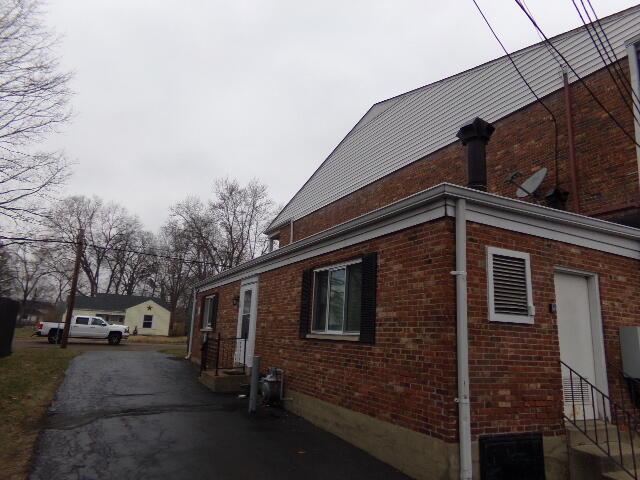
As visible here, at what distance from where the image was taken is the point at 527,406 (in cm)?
509

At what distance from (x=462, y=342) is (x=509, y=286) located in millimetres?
1106

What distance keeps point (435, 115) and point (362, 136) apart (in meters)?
3.90

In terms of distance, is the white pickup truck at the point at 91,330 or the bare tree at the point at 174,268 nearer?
the white pickup truck at the point at 91,330

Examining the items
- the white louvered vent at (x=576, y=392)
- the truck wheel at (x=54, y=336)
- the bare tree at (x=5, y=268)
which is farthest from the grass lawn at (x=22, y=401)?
the truck wheel at (x=54, y=336)

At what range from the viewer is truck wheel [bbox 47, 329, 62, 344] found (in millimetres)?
25969

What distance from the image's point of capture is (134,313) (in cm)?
4328

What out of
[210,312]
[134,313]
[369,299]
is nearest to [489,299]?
[369,299]

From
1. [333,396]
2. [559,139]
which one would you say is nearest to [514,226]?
[333,396]

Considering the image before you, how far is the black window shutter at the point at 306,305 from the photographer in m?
8.19

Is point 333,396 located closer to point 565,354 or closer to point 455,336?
point 455,336

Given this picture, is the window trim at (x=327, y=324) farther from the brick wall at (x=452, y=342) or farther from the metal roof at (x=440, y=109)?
the metal roof at (x=440, y=109)

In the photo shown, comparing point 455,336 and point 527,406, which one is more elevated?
point 455,336

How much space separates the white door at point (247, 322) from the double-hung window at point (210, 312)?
112 inches

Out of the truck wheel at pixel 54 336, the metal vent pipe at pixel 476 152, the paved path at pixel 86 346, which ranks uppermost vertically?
the metal vent pipe at pixel 476 152
